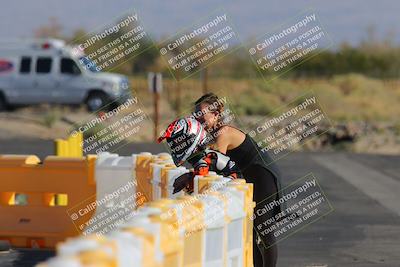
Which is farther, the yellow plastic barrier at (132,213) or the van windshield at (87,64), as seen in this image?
the van windshield at (87,64)

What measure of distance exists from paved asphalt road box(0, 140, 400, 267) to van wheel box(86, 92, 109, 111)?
35.8 feet

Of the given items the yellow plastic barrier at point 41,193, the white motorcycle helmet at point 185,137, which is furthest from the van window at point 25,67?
the white motorcycle helmet at point 185,137

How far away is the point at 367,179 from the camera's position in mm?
22172

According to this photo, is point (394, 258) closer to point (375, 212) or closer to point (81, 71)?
point (375, 212)

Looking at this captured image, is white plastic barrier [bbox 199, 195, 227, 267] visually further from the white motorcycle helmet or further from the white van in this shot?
the white van

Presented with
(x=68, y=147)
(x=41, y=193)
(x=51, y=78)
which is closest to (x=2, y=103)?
(x=51, y=78)

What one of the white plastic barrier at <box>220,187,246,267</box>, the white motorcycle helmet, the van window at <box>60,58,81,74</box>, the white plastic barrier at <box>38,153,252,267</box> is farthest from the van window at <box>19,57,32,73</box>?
the white plastic barrier at <box>220,187,246,267</box>

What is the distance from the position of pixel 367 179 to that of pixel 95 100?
1852 cm

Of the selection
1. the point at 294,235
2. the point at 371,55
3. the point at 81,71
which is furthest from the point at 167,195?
the point at 371,55

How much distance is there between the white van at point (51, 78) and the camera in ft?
128

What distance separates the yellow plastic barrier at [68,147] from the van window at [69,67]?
22423mm

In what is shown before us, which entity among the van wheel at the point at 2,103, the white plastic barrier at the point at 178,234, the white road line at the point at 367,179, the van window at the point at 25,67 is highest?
the van window at the point at 25,67

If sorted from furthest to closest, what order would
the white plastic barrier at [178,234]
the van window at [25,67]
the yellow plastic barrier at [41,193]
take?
the van window at [25,67] < the yellow plastic barrier at [41,193] < the white plastic barrier at [178,234]

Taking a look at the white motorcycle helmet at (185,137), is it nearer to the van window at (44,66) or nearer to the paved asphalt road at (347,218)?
the paved asphalt road at (347,218)
